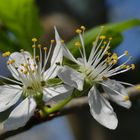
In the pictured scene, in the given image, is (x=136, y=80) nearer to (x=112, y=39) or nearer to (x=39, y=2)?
(x=39, y=2)

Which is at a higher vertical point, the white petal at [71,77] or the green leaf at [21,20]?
the green leaf at [21,20]

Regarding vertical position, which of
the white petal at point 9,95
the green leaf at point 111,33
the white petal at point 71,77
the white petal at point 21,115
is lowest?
the white petal at point 21,115

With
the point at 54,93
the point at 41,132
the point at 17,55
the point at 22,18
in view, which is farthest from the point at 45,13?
the point at 41,132

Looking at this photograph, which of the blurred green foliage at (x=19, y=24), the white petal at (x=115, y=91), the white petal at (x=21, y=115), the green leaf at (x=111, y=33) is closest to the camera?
the white petal at (x=21, y=115)

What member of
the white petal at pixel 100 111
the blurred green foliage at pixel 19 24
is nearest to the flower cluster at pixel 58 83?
the white petal at pixel 100 111

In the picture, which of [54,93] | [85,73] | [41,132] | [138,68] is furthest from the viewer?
[41,132]

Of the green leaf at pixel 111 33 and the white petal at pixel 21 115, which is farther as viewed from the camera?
the green leaf at pixel 111 33

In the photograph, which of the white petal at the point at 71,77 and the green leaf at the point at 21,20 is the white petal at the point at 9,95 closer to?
the white petal at the point at 71,77
